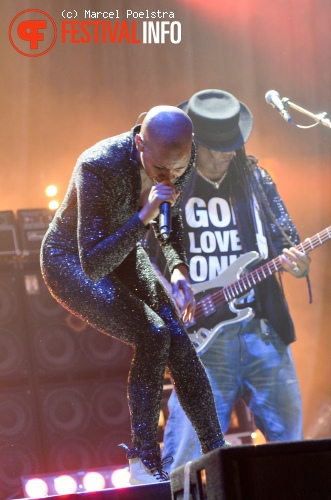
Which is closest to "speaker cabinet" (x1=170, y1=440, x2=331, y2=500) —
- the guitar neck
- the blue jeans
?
the blue jeans

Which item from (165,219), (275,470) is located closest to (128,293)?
(165,219)

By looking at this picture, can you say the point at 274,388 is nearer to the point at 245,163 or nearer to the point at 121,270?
the point at 245,163

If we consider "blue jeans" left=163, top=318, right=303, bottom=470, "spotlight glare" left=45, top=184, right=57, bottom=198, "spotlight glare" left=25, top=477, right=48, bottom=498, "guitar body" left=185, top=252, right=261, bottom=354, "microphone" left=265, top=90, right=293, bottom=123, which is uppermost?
"microphone" left=265, top=90, right=293, bottom=123

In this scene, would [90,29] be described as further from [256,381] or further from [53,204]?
[256,381]

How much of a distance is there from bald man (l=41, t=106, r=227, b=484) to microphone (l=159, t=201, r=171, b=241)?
0.02 metres

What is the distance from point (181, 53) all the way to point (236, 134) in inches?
27.1

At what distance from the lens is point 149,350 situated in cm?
258

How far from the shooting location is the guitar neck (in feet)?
14.4

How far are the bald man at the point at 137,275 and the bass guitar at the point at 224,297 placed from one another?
1.54 m

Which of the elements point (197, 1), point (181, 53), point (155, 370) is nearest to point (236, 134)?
point (181, 53)

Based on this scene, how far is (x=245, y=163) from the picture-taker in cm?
469

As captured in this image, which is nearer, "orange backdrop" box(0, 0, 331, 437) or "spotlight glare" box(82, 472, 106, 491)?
"spotlight glare" box(82, 472, 106, 491)

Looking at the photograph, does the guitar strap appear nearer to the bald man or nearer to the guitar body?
the guitar body

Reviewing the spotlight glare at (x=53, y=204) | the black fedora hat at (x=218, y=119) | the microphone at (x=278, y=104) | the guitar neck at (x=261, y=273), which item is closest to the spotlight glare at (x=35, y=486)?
the guitar neck at (x=261, y=273)
